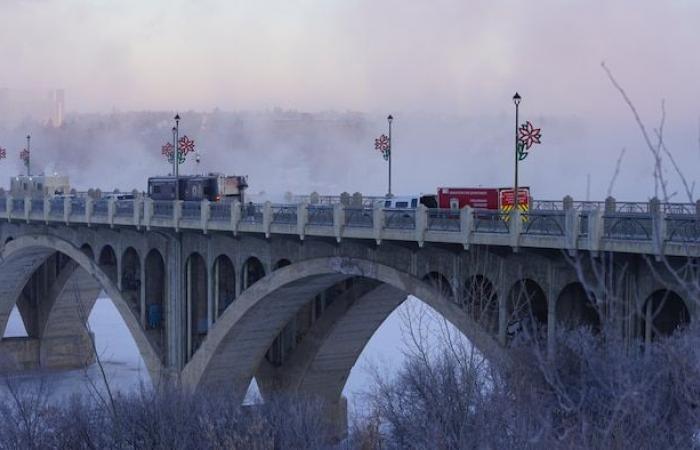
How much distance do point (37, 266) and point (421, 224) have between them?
92.5 feet

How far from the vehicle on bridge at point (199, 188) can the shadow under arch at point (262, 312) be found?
5899mm

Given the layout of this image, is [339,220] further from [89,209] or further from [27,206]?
[27,206]

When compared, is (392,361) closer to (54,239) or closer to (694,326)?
(54,239)

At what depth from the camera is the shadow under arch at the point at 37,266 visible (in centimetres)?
3372

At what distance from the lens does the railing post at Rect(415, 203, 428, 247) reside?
22.3 meters

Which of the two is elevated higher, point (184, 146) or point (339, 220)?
point (184, 146)

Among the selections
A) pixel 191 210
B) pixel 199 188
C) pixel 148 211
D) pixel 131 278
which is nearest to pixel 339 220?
pixel 191 210

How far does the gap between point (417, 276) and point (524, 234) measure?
4475 millimetres

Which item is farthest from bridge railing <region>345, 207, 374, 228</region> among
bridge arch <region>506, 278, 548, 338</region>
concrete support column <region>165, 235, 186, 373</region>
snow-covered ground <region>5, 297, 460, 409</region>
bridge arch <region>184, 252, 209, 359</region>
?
snow-covered ground <region>5, 297, 460, 409</region>

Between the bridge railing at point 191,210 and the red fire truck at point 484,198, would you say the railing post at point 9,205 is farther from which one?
the red fire truck at point 484,198

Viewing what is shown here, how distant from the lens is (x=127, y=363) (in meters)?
51.8

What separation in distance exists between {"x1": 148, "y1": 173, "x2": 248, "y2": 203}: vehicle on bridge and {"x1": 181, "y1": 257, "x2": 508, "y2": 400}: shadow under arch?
19.4 feet

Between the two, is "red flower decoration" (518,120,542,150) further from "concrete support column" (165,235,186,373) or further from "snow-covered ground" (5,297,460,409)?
"snow-covered ground" (5,297,460,409)

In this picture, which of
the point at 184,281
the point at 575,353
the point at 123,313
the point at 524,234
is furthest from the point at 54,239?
the point at 575,353
